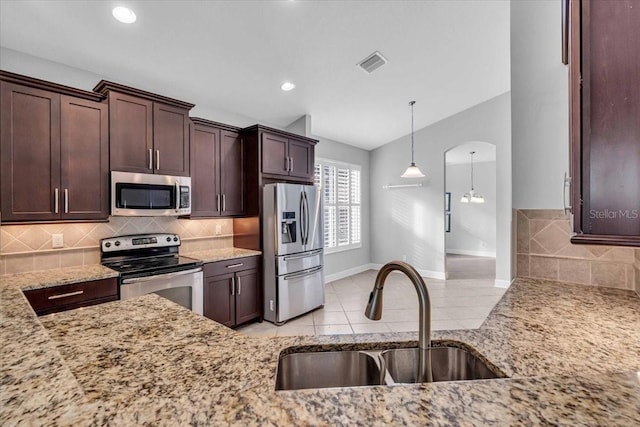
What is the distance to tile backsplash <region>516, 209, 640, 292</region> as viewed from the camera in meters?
1.58

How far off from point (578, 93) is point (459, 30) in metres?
2.85

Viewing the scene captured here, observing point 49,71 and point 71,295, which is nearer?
point 71,295

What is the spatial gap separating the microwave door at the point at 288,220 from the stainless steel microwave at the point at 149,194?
0.98 m

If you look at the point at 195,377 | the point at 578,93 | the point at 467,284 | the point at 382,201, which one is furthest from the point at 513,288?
the point at 382,201

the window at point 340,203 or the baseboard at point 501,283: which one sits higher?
the window at point 340,203

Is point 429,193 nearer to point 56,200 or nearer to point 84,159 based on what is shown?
point 84,159

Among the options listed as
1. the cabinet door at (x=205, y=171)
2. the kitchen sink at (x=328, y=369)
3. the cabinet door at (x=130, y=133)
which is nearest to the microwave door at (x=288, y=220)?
the cabinet door at (x=205, y=171)

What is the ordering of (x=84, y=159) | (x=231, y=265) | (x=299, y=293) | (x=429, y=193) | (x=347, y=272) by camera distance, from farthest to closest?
(x=347, y=272) → (x=429, y=193) → (x=299, y=293) → (x=231, y=265) → (x=84, y=159)

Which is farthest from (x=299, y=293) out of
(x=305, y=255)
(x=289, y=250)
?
(x=289, y=250)

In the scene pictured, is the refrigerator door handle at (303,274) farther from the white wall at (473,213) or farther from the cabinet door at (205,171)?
the white wall at (473,213)

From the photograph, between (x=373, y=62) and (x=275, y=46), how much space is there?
1.15 metres

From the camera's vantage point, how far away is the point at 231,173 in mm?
3602

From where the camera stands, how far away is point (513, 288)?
1.67 metres
